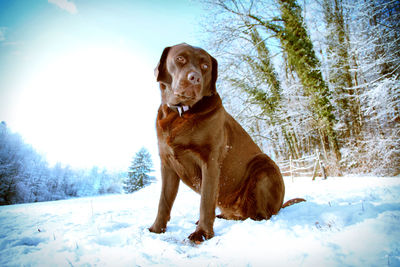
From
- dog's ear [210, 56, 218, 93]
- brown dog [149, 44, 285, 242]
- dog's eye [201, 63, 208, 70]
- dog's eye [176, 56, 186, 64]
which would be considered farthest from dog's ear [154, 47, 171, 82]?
dog's ear [210, 56, 218, 93]

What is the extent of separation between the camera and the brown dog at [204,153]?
5.56 ft

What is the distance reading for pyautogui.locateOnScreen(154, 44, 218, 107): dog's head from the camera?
5.60 ft

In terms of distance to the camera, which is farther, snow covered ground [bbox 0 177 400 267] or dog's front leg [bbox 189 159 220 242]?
dog's front leg [bbox 189 159 220 242]

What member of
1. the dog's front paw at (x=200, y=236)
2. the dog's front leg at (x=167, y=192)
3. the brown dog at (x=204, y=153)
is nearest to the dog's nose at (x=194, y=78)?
the brown dog at (x=204, y=153)

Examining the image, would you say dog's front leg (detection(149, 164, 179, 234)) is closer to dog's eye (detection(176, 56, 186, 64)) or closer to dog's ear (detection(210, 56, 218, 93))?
dog's ear (detection(210, 56, 218, 93))

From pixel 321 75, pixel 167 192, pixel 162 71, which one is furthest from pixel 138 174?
pixel 162 71

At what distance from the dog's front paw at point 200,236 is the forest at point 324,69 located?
321 inches

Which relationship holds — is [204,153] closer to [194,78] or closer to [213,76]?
[194,78]

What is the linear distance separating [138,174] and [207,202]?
77.9 feet

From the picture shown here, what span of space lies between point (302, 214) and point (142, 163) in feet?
78.7

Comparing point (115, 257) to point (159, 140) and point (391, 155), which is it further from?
point (391, 155)

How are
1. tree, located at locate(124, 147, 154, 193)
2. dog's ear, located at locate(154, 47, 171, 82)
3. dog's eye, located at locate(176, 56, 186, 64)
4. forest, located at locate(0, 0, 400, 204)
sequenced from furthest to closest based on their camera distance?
1. tree, located at locate(124, 147, 154, 193)
2. forest, located at locate(0, 0, 400, 204)
3. dog's ear, located at locate(154, 47, 171, 82)
4. dog's eye, located at locate(176, 56, 186, 64)

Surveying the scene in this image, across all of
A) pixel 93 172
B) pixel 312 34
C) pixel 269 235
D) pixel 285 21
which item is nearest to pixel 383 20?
pixel 285 21

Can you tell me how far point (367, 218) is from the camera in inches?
52.4
